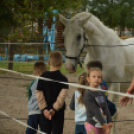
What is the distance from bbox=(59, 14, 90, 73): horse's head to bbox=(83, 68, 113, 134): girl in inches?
40.9

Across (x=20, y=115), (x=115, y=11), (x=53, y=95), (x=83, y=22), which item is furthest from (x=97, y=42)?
(x=115, y=11)

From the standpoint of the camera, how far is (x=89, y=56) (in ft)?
10.3

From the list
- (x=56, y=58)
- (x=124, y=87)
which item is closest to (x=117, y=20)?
(x=124, y=87)

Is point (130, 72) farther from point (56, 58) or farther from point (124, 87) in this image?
point (56, 58)

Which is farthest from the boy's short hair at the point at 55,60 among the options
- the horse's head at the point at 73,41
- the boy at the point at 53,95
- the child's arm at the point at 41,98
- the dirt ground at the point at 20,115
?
the horse's head at the point at 73,41

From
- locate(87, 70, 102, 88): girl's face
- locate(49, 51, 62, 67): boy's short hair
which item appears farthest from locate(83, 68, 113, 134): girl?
locate(49, 51, 62, 67): boy's short hair

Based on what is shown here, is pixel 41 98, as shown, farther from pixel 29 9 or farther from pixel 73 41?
pixel 29 9

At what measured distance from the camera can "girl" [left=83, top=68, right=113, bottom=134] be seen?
5.55ft

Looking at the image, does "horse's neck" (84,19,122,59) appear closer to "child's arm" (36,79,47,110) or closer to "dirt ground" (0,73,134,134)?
"dirt ground" (0,73,134,134)

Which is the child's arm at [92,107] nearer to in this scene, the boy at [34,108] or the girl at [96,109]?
the girl at [96,109]

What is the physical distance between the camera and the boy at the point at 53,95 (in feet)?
6.47

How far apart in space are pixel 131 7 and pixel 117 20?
6.10 feet

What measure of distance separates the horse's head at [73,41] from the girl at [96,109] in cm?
104

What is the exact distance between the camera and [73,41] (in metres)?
2.85
